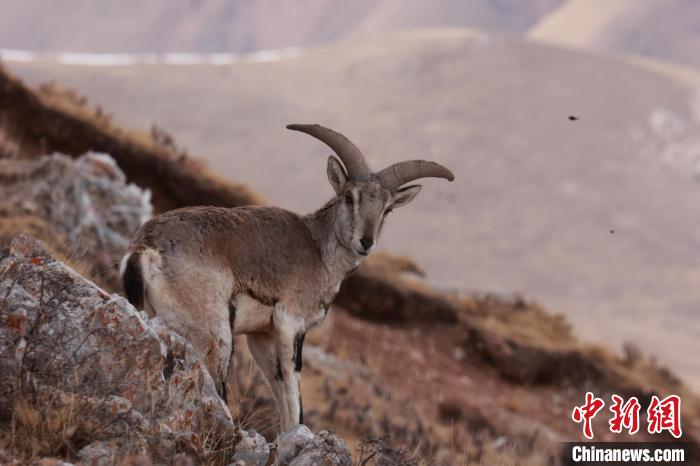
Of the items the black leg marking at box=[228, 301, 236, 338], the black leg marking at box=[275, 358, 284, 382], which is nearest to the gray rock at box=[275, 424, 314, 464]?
the black leg marking at box=[228, 301, 236, 338]

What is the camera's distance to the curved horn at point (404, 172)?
→ 9836mm

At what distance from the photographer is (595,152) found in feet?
214

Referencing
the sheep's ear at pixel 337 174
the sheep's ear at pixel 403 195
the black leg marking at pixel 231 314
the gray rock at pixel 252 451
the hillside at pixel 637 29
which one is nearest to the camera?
the gray rock at pixel 252 451

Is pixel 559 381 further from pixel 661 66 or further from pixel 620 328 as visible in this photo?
pixel 661 66

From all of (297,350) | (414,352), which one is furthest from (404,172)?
(414,352)

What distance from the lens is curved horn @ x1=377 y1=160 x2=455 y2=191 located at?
9.84 metres

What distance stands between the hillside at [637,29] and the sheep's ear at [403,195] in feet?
329

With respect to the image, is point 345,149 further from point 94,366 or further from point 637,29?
point 637,29

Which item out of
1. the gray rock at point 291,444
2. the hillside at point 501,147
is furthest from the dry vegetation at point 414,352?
the hillside at point 501,147

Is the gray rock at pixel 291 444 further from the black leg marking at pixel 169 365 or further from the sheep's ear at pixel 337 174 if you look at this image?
the sheep's ear at pixel 337 174

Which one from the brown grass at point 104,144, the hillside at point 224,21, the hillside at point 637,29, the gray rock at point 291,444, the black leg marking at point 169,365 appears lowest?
the hillside at point 637,29

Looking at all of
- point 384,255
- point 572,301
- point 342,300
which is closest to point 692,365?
point 572,301

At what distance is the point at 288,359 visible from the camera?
8695mm

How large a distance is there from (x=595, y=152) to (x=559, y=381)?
143ft
